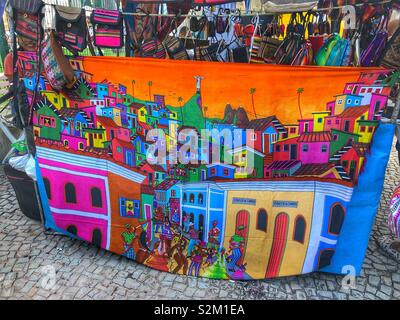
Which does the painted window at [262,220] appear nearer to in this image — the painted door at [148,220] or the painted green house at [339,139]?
the painted green house at [339,139]

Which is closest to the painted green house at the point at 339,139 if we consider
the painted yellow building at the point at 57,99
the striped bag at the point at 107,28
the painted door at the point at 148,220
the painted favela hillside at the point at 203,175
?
the painted favela hillside at the point at 203,175

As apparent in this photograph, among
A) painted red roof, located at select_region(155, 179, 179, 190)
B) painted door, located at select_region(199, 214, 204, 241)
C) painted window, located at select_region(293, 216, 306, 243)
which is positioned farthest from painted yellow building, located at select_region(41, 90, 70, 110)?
painted window, located at select_region(293, 216, 306, 243)

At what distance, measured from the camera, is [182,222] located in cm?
321

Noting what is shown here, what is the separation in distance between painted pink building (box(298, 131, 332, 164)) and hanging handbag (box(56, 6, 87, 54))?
2.26 m

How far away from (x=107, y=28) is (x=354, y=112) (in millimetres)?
2340

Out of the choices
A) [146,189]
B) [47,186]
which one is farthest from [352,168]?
[47,186]

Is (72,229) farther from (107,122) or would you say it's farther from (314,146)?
(314,146)

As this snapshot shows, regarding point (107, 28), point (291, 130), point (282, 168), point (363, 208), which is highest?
point (107, 28)

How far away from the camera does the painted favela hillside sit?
2.77 meters

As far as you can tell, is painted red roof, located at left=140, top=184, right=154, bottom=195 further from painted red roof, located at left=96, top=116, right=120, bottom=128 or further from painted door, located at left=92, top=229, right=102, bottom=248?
painted door, located at left=92, top=229, right=102, bottom=248

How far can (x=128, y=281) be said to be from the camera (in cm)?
319

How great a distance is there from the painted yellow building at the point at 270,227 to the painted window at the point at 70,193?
173cm

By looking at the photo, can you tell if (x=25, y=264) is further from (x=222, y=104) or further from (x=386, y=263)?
(x=386, y=263)

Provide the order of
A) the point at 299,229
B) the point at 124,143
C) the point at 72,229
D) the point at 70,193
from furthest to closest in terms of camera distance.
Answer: the point at 72,229 → the point at 70,193 → the point at 124,143 → the point at 299,229
